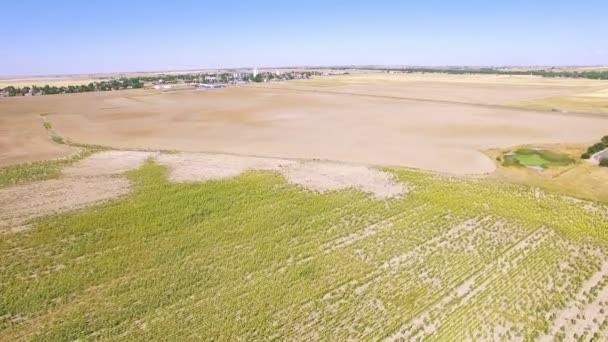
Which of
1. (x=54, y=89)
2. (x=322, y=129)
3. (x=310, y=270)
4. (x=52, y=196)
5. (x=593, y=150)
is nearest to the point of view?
(x=310, y=270)

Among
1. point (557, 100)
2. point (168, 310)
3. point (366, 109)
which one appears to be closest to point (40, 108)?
point (366, 109)

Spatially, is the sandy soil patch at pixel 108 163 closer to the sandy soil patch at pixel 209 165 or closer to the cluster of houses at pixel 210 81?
the sandy soil patch at pixel 209 165

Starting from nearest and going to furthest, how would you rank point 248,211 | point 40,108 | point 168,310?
1. point 168,310
2. point 248,211
3. point 40,108

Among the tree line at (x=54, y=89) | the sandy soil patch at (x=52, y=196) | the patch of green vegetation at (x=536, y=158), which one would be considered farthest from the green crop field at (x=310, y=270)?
the tree line at (x=54, y=89)

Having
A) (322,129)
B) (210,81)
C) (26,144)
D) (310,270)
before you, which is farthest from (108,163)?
(210,81)

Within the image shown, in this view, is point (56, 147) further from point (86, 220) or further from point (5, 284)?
point (5, 284)

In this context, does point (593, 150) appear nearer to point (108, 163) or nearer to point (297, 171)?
point (297, 171)
